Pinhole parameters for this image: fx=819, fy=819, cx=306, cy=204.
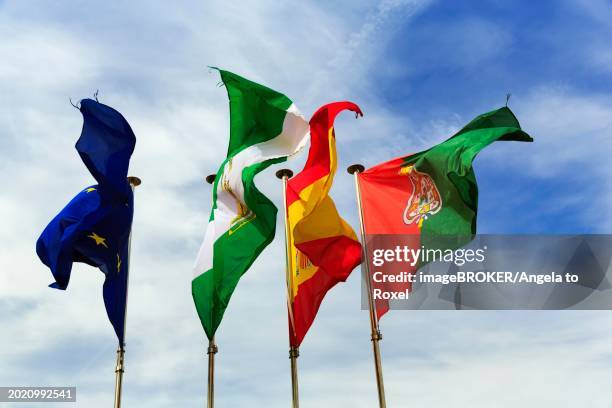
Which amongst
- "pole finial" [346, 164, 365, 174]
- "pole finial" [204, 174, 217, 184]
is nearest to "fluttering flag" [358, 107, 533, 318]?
"pole finial" [346, 164, 365, 174]

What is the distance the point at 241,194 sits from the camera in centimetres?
2130

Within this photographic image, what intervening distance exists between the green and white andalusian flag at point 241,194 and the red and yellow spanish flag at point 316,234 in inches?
28.6

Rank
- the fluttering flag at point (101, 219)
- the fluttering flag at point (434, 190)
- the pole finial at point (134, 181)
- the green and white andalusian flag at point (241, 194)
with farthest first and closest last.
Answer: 1. the pole finial at point (134, 181)
2. the fluttering flag at point (434, 190)
3. the green and white andalusian flag at point (241, 194)
4. the fluttering flag at point (101, 219)

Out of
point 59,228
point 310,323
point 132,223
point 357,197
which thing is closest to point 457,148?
point 357,197

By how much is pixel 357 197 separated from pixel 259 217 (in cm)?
294

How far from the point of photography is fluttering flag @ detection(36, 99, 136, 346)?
2019 centimetres

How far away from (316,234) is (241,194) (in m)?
2.21

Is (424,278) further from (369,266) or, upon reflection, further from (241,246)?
(241,246)

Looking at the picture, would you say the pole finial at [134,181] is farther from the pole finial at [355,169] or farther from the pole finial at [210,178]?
the pole finial at [355,169]

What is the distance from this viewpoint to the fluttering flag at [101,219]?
66.2ft

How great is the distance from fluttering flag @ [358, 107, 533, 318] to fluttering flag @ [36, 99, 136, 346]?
6.47 metres

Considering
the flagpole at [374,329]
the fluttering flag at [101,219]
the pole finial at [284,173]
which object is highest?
the pole finial at [284,173]

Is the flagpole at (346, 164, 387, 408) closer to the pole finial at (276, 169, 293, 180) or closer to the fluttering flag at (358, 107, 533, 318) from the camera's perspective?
the fluttering flag at (358, 107, 533, 318)

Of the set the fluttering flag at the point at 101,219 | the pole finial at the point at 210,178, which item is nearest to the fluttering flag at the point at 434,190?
the pole finial at the point at 210,178
